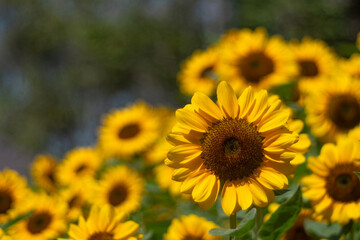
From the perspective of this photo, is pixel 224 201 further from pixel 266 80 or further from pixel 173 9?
pixel 173 9

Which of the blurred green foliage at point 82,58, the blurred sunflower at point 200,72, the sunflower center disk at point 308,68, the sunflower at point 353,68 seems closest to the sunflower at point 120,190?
the blurred sunflower at point 200,72

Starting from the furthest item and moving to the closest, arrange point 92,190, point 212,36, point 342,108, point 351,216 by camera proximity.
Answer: point 212,36
point 92,190
point 342,108
point 351,216

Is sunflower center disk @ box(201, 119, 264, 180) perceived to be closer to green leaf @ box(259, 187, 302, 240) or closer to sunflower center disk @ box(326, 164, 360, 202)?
green leaf @ box(259, 187, 302, 240)

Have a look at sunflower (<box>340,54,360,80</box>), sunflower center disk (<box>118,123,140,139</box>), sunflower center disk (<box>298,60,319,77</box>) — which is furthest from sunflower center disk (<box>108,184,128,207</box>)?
sunflower (<box>340,54,360,80</box>)

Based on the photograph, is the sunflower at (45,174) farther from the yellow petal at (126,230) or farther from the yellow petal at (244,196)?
the yellow petal at (244,196)

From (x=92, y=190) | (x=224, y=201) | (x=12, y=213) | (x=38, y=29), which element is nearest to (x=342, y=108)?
(x=224, y=201)

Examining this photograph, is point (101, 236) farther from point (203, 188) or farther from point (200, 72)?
point (200, 72)
